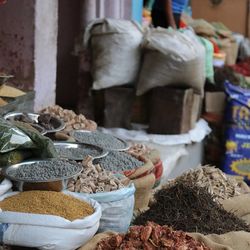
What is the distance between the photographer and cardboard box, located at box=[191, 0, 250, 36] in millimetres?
11930

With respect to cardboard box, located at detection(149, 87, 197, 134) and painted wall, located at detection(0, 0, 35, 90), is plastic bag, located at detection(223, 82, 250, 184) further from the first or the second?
painted wall, located at detection(0, 0, 35, 90)

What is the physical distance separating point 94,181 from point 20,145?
37 cm

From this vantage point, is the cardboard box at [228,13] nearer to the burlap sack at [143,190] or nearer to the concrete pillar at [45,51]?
the concrete pillar at [45,51]

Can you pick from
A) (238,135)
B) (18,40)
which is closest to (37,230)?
(18,40)

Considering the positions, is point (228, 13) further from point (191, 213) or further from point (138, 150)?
point (191, 213)

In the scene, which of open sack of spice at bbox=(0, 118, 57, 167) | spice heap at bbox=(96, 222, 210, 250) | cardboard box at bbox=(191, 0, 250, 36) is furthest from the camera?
cardboard box at bbox=(191, 0, 250, 36)

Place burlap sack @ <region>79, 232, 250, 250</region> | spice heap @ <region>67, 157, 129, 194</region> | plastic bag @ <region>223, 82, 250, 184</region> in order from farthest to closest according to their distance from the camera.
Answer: plastic bag @ <region>223, 82, 250, 184</region>
spice heap @ <region>67, 157, 129, 194</region>
burlap sack @ <region>79, 232, 250, 250</region>

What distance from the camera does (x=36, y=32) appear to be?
4.11 meters

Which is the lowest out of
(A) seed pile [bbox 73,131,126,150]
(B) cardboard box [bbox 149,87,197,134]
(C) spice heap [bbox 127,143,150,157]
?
(B) cardboard box [bbox 149,87,197,134]

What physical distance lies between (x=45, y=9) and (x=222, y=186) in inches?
74.2

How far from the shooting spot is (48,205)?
2240mm

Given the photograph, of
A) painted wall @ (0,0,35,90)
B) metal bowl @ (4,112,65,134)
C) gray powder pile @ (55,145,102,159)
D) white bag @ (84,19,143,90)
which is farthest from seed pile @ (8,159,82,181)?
white bag @ (84,19,143,90)

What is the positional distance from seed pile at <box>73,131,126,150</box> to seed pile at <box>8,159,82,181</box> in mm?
637

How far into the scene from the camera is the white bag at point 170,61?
15.8 ft
